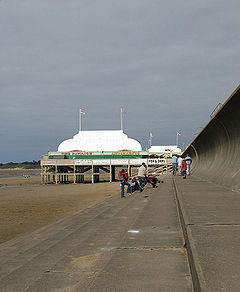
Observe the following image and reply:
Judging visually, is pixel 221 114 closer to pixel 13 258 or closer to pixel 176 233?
pixel 176 233

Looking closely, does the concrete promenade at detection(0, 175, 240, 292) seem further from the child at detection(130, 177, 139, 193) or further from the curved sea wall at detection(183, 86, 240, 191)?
the child at detection(130, 177, 139, 193)

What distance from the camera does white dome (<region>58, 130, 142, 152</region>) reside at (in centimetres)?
8112

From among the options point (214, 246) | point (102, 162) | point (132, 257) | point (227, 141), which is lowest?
point (132, 257)

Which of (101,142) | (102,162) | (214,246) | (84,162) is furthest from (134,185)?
(101,142)

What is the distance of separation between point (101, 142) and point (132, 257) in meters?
77.5

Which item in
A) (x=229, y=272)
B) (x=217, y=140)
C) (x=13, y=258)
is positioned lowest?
(x=13, y=258)

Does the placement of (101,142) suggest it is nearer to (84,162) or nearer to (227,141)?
(84,162)

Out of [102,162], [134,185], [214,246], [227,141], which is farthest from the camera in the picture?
[102,162]

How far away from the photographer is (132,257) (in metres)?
4.89

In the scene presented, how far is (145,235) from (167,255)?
144 centimetres

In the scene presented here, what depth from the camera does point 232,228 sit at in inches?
224

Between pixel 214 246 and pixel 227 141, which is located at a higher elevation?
pixel 227 141

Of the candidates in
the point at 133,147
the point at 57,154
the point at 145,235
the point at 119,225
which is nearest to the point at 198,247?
the point at 145,235

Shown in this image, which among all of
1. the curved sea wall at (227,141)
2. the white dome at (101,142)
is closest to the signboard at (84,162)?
the white dome at (101,142)
